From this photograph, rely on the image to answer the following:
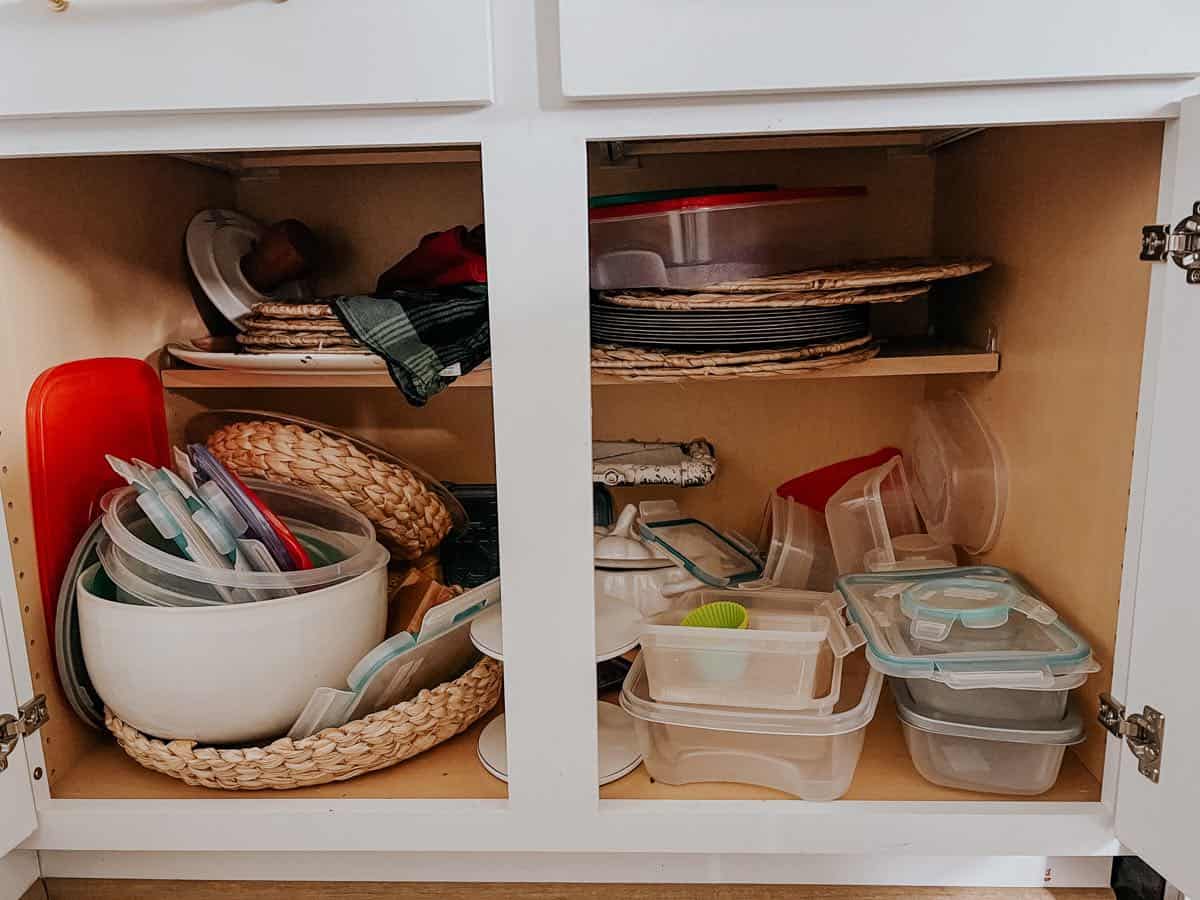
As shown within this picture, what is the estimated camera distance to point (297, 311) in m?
0.90

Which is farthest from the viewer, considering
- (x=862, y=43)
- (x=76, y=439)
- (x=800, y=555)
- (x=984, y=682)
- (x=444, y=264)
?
(x=800, y=555)

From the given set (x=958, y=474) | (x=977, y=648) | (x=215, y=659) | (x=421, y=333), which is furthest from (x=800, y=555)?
(x=215, y=659)

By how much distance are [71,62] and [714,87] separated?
466mm

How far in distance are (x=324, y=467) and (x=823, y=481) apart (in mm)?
627

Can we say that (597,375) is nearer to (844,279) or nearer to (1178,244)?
(844,279)

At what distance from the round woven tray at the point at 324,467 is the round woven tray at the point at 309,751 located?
0.22 metres

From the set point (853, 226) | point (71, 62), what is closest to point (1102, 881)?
point (853, 226)

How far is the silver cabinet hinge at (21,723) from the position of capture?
2.36 ft

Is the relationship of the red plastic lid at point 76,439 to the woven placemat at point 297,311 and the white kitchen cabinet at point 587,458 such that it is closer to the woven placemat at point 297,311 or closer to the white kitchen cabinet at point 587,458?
the white kitchen cabinet at point 587,458

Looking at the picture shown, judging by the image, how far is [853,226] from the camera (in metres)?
1.09

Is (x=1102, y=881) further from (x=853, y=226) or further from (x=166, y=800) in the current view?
(x=166, y=800)

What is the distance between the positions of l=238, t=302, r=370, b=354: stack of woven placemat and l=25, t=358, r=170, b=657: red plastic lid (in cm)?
16

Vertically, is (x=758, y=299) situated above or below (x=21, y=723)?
above

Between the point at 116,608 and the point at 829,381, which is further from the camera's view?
the point at 829,381
